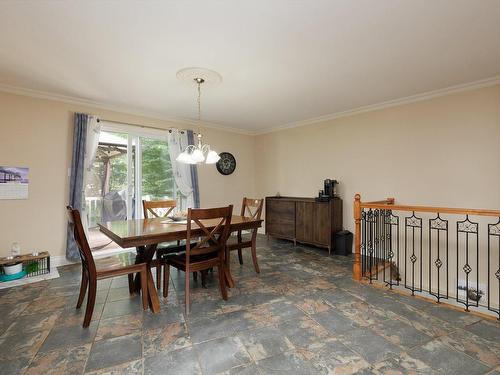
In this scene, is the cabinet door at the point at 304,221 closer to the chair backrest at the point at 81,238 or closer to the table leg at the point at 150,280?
the table leg at the point at 150,280

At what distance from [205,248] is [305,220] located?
98.4 inches

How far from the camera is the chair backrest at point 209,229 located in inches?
88.5

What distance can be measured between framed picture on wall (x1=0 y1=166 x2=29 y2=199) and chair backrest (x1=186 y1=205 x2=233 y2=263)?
263 cm

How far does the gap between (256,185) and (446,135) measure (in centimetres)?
374

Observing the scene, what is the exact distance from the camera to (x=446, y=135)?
3.34 metres

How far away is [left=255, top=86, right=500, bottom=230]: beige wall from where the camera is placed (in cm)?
307

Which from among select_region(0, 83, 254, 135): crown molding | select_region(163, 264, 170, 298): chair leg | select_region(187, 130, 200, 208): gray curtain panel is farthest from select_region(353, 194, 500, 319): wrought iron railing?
select_region(0, 83, 254, 135): crown molding

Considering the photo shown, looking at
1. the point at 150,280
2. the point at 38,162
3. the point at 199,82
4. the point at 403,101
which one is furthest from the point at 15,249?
the point at 403,101

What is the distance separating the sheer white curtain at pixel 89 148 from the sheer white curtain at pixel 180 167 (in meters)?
1.17

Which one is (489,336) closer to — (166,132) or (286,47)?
(286,47)

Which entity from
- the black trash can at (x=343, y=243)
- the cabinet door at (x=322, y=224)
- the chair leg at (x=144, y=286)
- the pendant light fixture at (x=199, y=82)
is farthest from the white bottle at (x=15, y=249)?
the black trash can at (x=343, y=243)

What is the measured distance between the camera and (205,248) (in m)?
2.48

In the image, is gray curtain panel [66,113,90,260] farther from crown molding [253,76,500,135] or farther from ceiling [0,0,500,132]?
crown molding [253,76,500,135]

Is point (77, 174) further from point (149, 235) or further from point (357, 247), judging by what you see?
point (357, 247)
